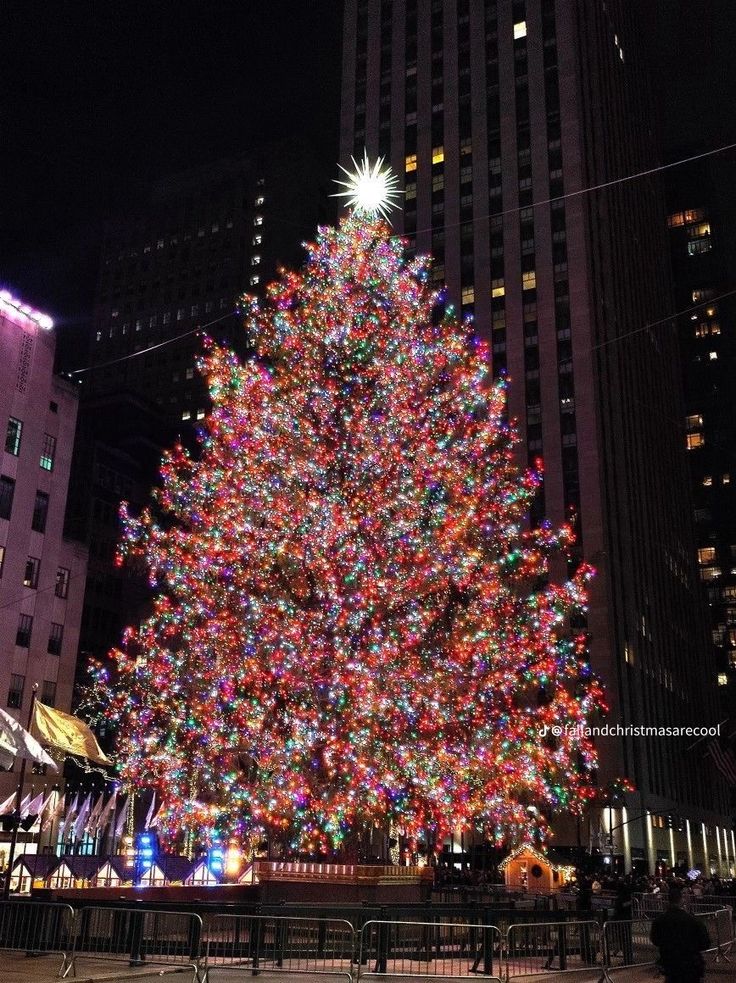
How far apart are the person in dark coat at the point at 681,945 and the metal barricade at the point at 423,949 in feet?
17.0

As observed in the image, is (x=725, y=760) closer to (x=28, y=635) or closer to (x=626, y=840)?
(x=626, y=840)

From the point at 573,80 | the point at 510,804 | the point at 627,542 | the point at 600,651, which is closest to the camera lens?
the point at 510,804

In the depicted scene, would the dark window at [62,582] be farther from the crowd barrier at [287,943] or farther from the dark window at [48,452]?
the crowd barrier at [287,943]

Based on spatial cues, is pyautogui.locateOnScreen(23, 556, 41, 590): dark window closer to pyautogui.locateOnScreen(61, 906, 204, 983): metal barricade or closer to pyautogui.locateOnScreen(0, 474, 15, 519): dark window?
pyautogui.locateOnScreen(0, 474, 15, 519): dark window

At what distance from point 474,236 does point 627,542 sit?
90.9 ft

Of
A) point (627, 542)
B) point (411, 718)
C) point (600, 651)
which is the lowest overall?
point (411, 718)

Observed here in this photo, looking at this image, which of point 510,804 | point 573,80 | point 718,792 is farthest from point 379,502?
point 718,792

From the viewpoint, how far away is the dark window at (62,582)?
169 ft

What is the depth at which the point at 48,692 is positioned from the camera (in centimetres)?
5047

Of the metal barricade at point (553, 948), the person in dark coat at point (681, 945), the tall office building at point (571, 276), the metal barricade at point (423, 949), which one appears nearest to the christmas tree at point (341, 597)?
the metal barricade at point (423, 949)

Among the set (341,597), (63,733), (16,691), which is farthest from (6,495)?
(341,597)

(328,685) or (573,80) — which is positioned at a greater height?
(573,80)

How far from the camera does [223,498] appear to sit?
2525cm

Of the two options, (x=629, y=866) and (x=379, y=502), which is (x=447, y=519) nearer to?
(x=379, y=502)
